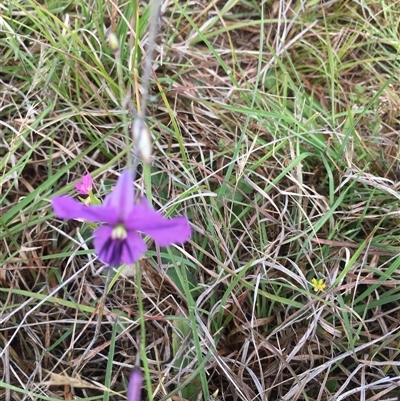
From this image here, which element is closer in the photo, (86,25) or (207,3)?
(86,25)

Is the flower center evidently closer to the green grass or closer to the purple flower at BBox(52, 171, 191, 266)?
the purple flower at BBox(52, 171, 191, 266)

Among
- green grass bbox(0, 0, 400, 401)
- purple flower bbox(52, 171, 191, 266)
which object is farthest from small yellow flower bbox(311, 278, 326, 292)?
purple flower bbox(52, 171, 191, 266)

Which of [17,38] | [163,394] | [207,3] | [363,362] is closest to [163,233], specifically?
[163,394]

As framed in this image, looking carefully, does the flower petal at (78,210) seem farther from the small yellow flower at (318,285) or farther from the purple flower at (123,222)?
the small yellow flower at (318,285)

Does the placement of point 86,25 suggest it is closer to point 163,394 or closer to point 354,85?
point 354,85

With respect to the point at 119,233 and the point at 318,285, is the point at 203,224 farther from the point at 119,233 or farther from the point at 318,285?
the point at 119,233

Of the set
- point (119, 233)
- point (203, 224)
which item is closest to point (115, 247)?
point (119, 233)
